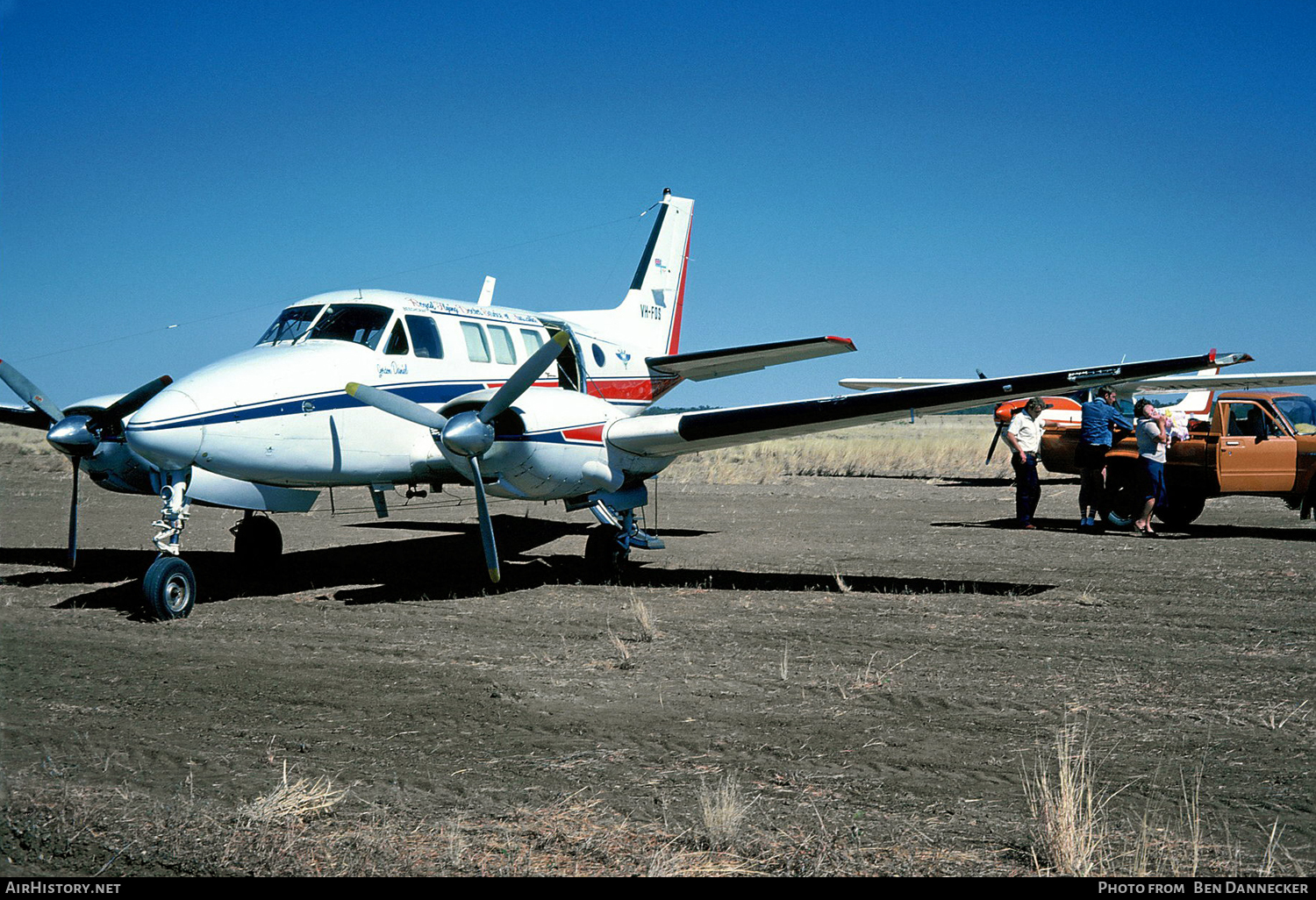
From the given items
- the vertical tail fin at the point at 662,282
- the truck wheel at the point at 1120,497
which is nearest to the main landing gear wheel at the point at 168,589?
the vertical tail fin at the point at 662,282

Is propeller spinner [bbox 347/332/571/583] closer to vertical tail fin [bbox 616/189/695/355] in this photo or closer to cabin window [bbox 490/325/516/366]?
cabin window [bbox 490/325/516/366]

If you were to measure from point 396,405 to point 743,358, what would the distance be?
5661 mm

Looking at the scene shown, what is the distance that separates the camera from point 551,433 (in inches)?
391

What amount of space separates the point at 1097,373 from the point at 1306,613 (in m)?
2.84

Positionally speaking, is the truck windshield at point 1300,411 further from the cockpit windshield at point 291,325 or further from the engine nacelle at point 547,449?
the cockpit windshield at point 291,325

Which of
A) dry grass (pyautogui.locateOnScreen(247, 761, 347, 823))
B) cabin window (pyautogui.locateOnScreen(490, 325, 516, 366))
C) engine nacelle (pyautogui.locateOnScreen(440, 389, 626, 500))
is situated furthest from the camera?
cabin window (pyautogui.locateOnScreen(490, 325, 516, 366))

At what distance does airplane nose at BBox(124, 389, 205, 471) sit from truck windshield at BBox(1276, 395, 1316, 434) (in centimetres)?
1569

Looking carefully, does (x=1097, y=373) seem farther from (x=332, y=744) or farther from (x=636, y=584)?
(x=332, y=744)

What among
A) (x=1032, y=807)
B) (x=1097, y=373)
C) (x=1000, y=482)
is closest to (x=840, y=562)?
(x=1097, y=373)

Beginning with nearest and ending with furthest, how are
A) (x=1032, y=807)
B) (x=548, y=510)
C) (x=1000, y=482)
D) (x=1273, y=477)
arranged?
(x=1032, y=807) → (x=1273, y=477) → (x=548, y=510) → (x=1000, y=482)

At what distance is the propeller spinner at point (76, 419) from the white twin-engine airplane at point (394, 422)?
19mm

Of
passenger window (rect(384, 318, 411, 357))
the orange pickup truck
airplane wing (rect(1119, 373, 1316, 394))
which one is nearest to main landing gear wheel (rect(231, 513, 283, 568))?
passenger window (rect(384, 318, 411, 357))

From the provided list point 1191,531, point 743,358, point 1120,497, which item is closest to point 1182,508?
point 1191,531

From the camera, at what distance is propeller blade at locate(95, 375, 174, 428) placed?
32.8 feet
